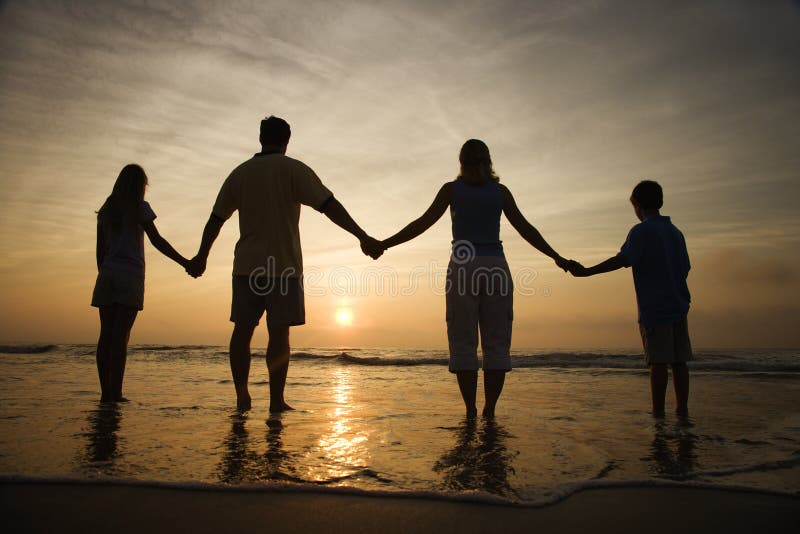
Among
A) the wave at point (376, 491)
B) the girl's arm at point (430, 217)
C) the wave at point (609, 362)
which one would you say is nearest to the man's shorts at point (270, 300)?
the girl's arm at point (430, 217)

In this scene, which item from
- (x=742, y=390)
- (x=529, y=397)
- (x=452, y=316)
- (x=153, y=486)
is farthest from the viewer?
(x=742, y=390)

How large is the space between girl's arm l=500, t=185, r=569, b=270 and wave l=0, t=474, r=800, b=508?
9.16 feet

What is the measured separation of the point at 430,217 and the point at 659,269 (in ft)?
7.14

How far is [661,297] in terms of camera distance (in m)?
4.95

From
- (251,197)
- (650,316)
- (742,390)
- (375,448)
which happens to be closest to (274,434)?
(375,448)

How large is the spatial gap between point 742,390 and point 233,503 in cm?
781

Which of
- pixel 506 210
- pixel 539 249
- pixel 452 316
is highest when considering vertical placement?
pixel 506 210

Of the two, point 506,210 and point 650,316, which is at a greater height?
point 506,210

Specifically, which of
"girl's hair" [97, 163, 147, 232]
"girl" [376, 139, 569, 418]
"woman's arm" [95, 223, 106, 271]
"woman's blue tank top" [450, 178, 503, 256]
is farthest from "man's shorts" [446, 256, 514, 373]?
"woman's arm" [95, 223, 106, 271]

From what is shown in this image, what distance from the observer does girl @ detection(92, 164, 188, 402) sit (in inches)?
215

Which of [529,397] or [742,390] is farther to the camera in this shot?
[742,390]

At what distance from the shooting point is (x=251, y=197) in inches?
187

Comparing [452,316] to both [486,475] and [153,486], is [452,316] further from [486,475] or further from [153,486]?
[153,486]

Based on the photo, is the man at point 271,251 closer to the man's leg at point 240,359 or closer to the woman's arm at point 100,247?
the man's leg at point 240,359
